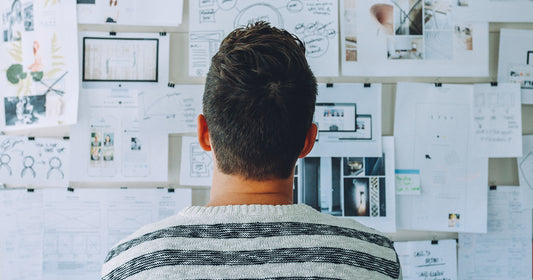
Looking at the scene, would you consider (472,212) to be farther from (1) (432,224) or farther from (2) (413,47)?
(2) (413,47)

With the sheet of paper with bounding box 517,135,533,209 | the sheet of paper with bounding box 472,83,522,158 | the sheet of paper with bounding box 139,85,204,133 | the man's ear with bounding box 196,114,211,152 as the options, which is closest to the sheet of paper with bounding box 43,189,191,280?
the sheet of paper with bounding box 139,85,204,133

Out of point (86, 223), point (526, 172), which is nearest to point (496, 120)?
point (526, 172)

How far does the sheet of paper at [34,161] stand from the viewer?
3.68ft

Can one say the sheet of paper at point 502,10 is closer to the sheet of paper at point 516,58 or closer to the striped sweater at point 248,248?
the sheet of paper at point 516,58

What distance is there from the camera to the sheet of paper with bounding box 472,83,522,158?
45.9 inches

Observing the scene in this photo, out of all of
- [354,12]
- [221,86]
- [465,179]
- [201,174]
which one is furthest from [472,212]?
[221,86]

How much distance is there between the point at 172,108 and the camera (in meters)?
1.13

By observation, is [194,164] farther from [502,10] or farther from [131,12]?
[502,10]

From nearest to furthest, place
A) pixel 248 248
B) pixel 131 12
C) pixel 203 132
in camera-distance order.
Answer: pixel 248 248
pixel 203 132
pixel 131 12

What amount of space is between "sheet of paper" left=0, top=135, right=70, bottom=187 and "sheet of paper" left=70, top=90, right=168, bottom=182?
0.13ft

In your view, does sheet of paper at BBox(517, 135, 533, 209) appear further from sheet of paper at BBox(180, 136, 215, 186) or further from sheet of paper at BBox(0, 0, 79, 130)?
sheet of paper at BBox(0, 0, 79, 130)

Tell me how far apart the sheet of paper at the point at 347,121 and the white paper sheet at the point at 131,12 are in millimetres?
501

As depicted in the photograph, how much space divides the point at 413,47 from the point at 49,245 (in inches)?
49.5

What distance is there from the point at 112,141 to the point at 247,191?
70 cm
